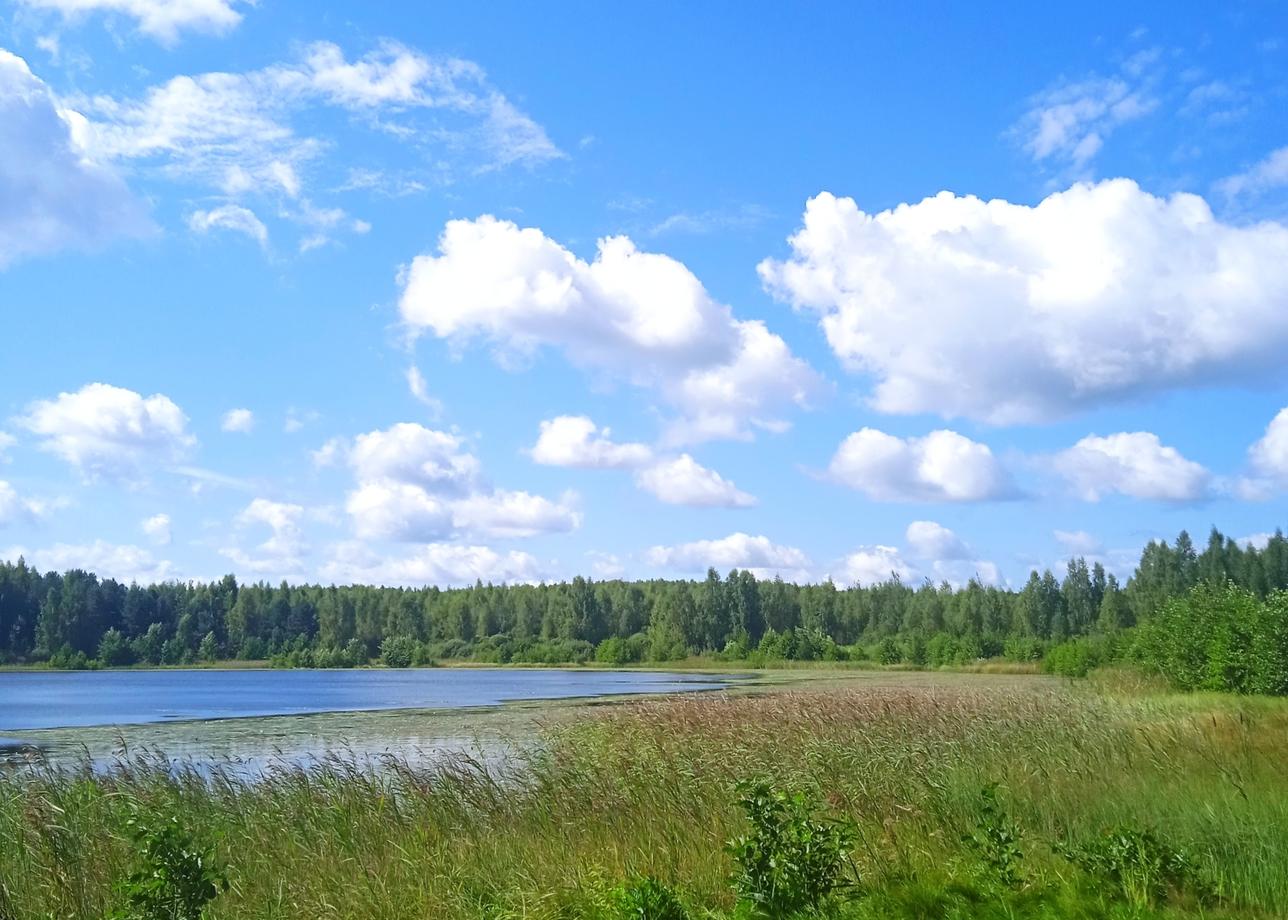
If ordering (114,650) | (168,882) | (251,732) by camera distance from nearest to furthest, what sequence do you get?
(168,882)
(251,732)
(114,650)

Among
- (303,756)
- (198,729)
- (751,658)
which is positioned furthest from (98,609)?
(303,756)

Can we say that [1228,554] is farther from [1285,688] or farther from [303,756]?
[303,756]

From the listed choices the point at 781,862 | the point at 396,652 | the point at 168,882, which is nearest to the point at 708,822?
the point at 781,862

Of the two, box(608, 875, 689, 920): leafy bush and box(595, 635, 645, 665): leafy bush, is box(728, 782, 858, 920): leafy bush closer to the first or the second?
box(608, 875, 689, 920): leafy bush

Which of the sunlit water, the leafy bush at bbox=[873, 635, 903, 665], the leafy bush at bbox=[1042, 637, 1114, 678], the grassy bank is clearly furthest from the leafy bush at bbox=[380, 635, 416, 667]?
the grassy bank

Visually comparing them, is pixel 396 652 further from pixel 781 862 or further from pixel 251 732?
pixel 781 862

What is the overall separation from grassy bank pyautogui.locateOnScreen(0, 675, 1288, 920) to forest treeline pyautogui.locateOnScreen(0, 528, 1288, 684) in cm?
9286

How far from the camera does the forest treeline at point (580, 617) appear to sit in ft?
401

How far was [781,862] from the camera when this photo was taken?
6844 mm

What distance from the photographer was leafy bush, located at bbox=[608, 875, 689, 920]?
6465mm

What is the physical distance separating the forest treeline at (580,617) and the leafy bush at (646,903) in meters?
100

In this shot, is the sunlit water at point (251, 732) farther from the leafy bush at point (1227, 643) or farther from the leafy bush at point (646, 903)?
the leafy bush at point (1227, 643)

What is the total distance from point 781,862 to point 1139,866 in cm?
268

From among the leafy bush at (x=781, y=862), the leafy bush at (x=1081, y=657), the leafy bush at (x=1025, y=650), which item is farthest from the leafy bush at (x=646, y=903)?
the leafy bush at (x=1025, y=650)
